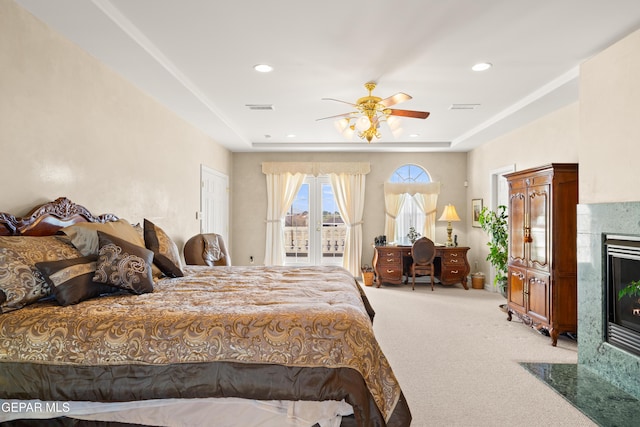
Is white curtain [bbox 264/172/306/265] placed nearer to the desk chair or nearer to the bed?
the desk chair

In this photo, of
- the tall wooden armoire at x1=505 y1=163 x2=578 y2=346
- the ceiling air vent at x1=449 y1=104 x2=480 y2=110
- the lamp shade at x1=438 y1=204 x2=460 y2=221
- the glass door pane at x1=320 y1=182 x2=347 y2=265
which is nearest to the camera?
the tall wooden armoire at x1=505 y1=163 x2=578 y2=346

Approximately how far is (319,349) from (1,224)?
2.00 metres

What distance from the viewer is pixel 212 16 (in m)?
2.66

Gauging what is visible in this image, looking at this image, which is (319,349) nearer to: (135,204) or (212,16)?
(212,16)

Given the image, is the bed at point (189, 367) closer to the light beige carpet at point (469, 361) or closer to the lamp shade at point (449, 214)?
the light beige carpet at point (469, 361)

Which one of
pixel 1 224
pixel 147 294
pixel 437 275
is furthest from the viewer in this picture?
pixel 437 275

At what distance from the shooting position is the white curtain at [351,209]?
7.36 metres

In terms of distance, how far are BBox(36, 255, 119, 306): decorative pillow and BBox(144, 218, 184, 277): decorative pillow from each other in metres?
0.84

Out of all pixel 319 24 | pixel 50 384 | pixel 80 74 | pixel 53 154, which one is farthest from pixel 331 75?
pixel 50 384

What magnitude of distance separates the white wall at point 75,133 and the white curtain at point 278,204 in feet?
9.36

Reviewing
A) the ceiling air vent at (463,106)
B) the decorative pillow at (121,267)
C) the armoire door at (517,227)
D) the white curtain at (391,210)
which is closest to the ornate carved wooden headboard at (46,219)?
the decorative pillow at (121,267)

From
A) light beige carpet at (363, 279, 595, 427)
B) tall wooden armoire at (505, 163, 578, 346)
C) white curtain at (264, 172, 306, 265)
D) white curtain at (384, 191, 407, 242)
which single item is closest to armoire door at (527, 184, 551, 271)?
tall wooden armoire at (505, 163, 578, 346)

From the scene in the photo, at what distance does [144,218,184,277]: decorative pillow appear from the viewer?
10.3 ft

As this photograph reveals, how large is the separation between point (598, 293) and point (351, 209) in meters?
4.73
